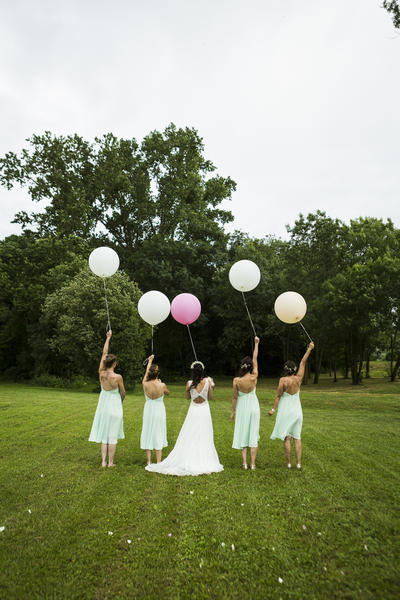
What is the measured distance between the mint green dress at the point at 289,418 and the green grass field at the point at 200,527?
27.7 inches

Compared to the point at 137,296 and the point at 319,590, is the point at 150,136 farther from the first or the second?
the point at 319,590

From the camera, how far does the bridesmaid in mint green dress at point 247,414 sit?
23.7ft

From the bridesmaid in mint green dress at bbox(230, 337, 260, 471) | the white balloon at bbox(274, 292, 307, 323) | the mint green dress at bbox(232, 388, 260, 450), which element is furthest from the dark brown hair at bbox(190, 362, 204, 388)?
the white balloon at bbox(274, 292, 307, 323)

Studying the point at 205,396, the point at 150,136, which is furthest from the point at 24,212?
the point at 205,396

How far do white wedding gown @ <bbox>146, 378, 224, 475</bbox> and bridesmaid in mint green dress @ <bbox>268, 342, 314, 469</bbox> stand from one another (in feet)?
4.20

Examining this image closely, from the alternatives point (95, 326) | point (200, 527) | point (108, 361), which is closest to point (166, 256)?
point (95, 326)

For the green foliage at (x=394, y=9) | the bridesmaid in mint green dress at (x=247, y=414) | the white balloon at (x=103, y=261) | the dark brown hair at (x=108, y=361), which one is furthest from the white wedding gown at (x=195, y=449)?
the green foliage at (x=394, y=9)

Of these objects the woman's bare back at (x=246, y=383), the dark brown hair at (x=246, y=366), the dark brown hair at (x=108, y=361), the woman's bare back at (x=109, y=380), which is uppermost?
the dark brown hair at (x=246, y=366)

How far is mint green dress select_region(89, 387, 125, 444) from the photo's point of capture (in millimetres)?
7180

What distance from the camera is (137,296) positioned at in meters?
25.0

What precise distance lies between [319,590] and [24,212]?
127 ft

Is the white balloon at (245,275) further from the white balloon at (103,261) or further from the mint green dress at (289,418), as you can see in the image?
the mint green dress at (289,418)

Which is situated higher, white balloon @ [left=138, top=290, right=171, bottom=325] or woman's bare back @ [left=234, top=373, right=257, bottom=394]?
white balloon @ [left=138, top=290, right=171, bottom=325]

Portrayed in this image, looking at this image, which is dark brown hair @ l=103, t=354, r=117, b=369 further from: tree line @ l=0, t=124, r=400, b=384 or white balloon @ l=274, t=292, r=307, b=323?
tree line @ l=0, t=124, r=400, b=384
